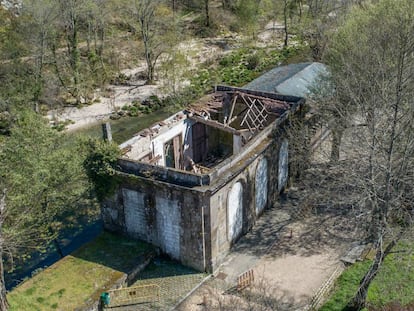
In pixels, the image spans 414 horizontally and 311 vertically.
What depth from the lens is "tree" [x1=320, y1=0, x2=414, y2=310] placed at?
20766mm

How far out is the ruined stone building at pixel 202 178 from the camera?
78.0ft

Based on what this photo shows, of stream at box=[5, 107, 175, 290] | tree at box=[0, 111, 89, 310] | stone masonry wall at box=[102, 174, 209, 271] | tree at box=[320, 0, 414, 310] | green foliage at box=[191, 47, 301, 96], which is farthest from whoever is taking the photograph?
green foliage at box=[191, 47, 301, 96]

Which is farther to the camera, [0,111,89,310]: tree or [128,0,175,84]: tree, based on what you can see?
[128,0,175,84]: tree

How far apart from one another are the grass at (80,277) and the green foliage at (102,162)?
325cm

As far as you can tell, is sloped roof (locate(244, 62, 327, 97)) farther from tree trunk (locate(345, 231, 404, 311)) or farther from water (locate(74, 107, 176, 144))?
tree trunk (locate(345, 231, 404, 311))

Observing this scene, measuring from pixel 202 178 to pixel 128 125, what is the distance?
27166 mm

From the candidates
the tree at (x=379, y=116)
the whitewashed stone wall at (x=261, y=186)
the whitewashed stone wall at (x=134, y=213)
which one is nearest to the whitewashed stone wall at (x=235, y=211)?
the whitewashed stone wall at (x=261, y=186)

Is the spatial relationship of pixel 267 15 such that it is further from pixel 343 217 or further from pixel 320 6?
pixel 343 217

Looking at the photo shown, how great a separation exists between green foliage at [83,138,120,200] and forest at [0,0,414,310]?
55 mm

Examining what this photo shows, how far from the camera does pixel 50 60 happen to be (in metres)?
52.8

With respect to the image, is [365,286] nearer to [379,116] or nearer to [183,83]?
[379,116]

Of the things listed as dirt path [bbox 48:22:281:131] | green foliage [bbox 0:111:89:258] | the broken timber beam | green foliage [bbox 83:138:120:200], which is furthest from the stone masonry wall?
dirt path [bbox 48:22:281:131]

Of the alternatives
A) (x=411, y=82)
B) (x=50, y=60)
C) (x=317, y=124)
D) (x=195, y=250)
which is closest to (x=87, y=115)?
(x=50, y=60)

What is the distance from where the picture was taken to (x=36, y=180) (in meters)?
25.1
